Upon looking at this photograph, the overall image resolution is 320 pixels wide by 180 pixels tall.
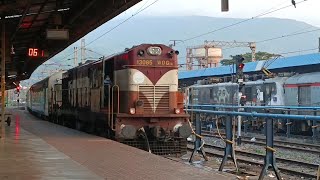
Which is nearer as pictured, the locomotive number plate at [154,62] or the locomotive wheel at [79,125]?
the locomotive number plate at [154,62]

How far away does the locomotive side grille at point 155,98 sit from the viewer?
15.9 meters

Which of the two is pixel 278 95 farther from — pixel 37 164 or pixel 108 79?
pixel 37 164

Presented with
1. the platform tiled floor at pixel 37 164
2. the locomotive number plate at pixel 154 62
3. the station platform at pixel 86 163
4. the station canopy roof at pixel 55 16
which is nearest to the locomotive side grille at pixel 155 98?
the locomotive number plate at pixel 154 62

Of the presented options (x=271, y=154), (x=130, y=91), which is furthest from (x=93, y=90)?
(x=271, y=154)

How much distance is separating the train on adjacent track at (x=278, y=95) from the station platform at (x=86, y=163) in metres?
11.8

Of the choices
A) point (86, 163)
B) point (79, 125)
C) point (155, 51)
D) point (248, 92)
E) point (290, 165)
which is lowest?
point (290, 165)

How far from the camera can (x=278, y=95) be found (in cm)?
3006

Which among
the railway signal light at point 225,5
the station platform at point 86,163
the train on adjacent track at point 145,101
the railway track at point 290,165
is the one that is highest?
the railway signal light at point 225,5

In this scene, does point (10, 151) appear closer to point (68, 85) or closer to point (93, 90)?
point (93, 90)

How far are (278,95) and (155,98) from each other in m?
16.0

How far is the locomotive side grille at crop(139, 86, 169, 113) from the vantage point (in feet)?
52.0

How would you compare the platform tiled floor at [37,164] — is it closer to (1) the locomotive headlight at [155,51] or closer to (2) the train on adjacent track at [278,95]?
(1) the locomotive headlight at [155,51]

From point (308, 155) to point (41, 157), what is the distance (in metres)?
10.2

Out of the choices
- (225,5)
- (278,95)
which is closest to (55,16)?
(225,5)
